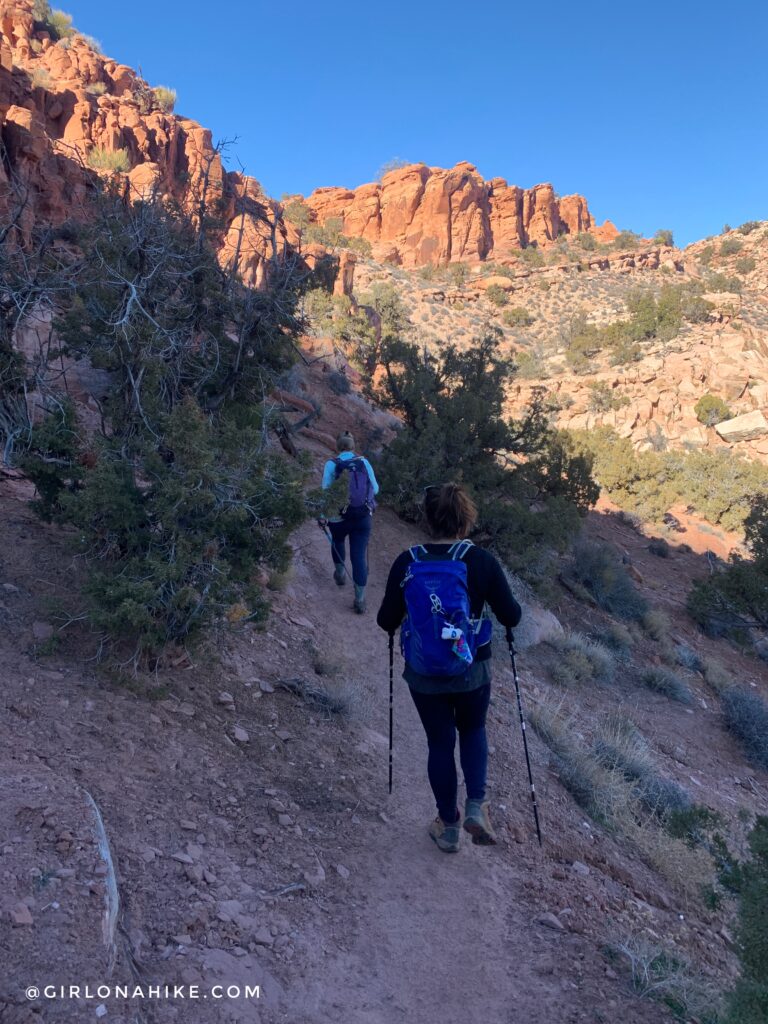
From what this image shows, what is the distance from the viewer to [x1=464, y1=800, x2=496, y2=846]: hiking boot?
11.0 ft

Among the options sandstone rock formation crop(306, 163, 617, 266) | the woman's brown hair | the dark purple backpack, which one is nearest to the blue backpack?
the woman's brown hair

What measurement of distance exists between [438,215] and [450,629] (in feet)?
184

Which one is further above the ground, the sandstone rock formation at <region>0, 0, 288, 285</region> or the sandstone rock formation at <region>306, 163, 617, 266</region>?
the sandstone rock formation at <region>306, 163, 617, 266</region>

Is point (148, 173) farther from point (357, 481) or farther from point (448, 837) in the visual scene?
point (448, 837)

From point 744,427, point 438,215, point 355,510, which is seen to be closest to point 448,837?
point 355,510

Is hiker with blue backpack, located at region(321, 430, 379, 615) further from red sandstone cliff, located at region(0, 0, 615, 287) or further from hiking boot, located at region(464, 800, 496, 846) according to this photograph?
hiking boot, located at region(464, 800, 496, 846)

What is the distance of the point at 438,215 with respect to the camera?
53531mm

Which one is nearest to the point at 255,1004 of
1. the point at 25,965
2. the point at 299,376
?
the point at 25,965

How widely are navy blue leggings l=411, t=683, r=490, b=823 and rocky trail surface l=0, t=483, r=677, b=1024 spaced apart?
0.47 m

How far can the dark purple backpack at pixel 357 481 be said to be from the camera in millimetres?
6871

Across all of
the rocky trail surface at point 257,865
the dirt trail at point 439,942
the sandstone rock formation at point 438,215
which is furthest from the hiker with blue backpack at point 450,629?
the sandstone rock formation at point 438,215

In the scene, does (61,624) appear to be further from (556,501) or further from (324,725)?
(556,501)

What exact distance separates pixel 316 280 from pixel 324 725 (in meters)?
5.16

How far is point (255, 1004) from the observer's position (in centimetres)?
245
